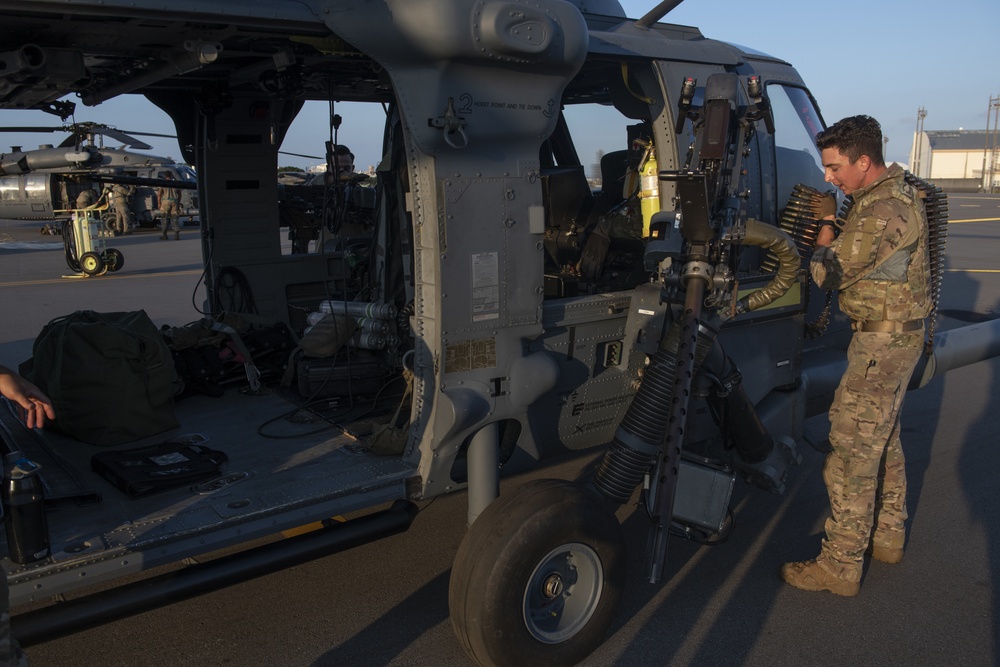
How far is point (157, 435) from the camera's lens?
428 centimetres

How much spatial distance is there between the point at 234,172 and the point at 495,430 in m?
3.27

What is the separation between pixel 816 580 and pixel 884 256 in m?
1.68

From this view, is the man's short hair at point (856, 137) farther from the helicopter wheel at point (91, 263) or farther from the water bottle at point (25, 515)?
the helicopter wheel at point (91, 263)

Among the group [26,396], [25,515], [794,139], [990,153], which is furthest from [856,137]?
[990,153]

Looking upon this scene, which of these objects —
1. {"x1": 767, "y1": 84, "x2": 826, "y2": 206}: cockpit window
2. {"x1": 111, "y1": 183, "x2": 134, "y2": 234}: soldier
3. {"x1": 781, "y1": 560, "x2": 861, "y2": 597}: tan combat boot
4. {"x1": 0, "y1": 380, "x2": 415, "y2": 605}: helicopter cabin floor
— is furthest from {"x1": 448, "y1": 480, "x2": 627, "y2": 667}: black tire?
{"x1": 111, "y1": 183, "x2": 134, "y2": 234}: soldier

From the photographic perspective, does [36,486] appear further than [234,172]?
No

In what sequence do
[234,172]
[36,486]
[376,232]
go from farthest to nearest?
[234,172], [376,232], [36,486]

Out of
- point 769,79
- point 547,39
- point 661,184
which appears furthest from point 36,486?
point 769,79

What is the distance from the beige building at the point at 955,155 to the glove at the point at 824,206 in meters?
81.2

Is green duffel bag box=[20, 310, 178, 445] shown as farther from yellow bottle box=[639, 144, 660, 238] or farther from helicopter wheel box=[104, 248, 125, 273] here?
helicopter wheel box=[104, 248, 125, 273]

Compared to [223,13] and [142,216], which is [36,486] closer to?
[223,13]

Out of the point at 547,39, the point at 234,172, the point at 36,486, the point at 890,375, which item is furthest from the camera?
the point at 234,172

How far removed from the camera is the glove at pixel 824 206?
15.2ft

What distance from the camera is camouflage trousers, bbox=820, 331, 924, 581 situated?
4035mm
